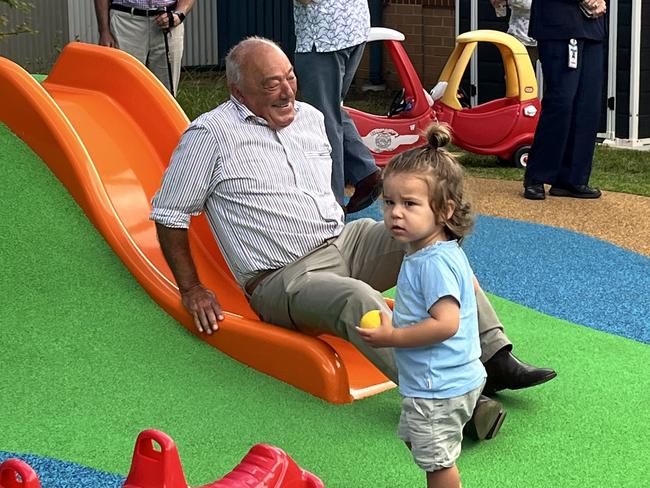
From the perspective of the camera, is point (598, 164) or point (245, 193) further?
point (598, 164)

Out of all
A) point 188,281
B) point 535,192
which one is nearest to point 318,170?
point 188,281

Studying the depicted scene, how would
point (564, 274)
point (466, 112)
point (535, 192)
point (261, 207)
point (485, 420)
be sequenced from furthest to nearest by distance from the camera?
point (466, 112) < point (535, 192) < point (564, 274) < point (261, 207) < point (485, 420)

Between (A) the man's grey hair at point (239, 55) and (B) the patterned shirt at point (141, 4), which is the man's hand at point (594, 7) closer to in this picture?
(B) the patterned shirt at point (141, 4)

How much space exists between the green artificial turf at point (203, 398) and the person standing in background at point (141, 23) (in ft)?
7.16

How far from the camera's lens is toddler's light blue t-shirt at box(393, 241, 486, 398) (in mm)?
3021

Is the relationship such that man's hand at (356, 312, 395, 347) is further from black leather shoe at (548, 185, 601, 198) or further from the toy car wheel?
the toy car wheel

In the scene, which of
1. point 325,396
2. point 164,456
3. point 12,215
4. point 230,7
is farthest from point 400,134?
point 230,7

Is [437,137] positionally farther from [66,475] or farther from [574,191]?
[574,191]

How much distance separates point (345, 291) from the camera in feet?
13.0

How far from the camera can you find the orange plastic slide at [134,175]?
13.6 feet

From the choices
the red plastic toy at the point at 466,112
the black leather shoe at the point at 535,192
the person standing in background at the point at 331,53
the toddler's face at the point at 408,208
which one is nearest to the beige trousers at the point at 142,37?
the person standing in background at the point at 331,53

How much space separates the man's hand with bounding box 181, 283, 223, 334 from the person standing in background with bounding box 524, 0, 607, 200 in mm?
3447

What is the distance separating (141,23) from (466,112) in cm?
260

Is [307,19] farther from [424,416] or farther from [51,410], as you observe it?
[424,416]
